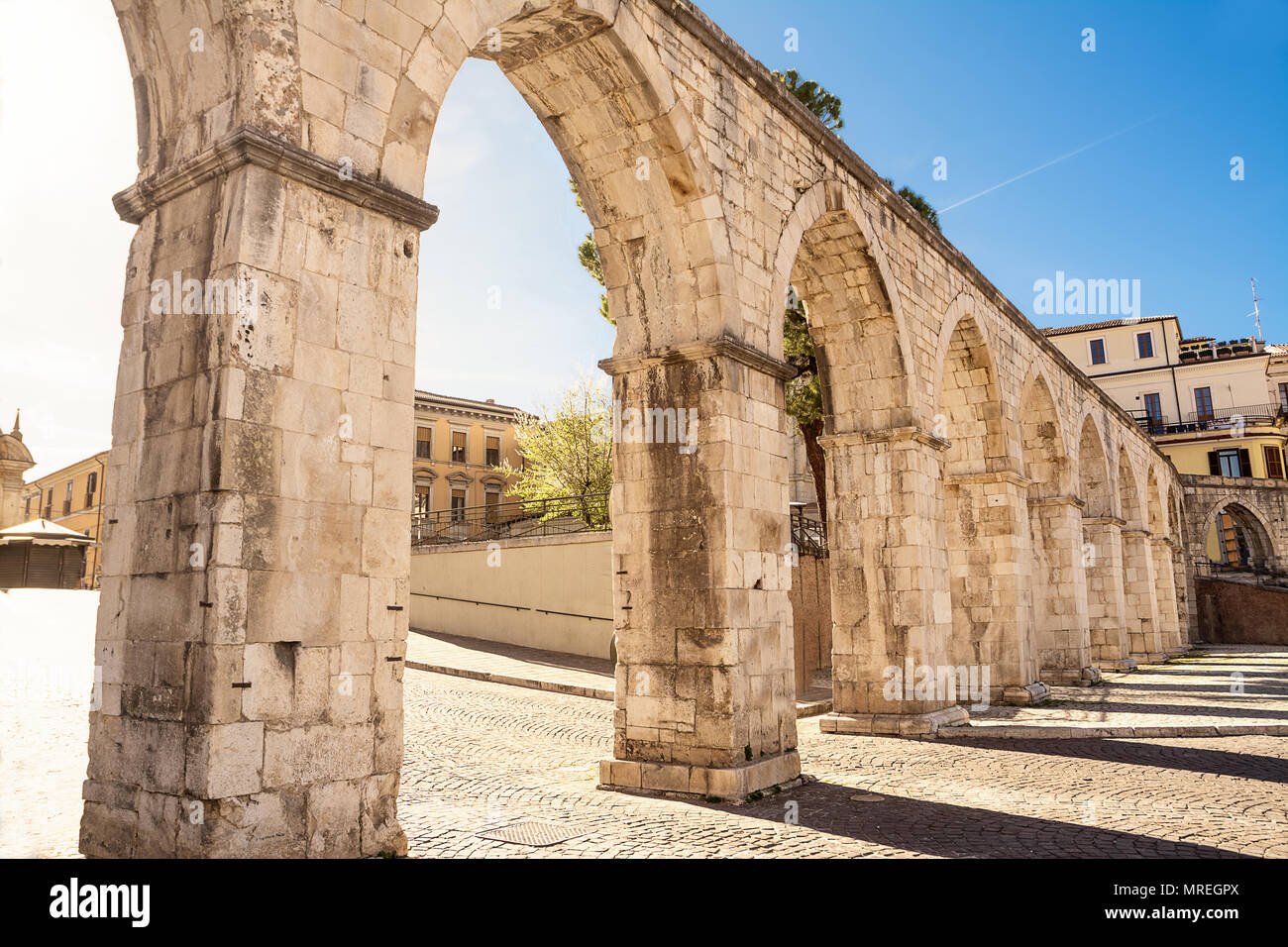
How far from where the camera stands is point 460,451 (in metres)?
34.8

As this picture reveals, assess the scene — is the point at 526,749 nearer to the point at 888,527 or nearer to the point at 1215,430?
the point at 888,527

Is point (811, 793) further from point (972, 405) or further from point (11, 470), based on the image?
point (11, 470)

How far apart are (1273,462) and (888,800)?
3919 centimetres

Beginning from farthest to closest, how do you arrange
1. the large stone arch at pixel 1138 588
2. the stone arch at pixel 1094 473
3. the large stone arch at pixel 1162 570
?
the large stone arch at pixel 1162 570
the large stone arch at pixel 1138 588
the stone arch at pixel 1094 473

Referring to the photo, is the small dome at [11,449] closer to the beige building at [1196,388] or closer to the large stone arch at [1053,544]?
the large stone arch at [1053,544]

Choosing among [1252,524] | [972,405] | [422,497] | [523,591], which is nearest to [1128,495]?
[972,405]

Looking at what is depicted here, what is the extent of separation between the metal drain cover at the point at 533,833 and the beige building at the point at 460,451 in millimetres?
27899

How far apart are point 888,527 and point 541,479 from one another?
58.2 ft

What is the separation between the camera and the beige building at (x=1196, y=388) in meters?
37.3

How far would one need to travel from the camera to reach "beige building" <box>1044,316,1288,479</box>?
37344 mm

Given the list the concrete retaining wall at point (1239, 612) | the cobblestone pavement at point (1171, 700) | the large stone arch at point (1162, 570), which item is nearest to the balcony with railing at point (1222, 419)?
the concrete retaining wall at point (1239, 612)

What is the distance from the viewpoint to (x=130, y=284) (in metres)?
4.44
